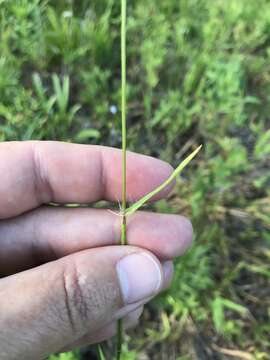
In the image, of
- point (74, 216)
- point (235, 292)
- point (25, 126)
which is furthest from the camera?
point (235, 292)

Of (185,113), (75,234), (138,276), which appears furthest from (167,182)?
(185,113)

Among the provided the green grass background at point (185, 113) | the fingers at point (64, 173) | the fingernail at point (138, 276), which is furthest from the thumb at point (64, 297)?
the green grass background at point (185, 113)

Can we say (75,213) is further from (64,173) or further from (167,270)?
(167,270)

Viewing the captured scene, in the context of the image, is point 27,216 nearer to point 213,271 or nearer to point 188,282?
point 188,282

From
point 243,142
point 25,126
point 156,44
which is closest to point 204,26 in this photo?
point 156,44

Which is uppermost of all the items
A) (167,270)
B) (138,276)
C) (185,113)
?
(185,113)

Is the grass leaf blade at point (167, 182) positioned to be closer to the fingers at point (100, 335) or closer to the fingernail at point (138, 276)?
the fingernail at point (138, 276)
